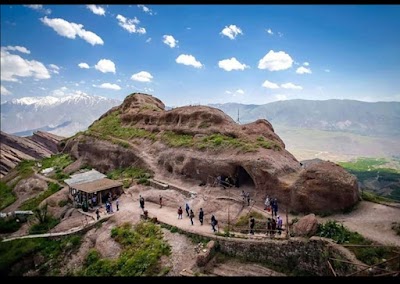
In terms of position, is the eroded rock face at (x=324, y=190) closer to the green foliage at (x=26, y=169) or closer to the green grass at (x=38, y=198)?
the green grass at (x=38, y=198)

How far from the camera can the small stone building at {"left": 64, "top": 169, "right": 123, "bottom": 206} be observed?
115ft

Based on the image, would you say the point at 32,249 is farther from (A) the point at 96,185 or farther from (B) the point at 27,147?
(B) the point at 27,147

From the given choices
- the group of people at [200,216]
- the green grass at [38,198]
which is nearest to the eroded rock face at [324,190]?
the group of people at [200,216]

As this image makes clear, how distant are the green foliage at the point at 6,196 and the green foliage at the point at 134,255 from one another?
75.9 feet

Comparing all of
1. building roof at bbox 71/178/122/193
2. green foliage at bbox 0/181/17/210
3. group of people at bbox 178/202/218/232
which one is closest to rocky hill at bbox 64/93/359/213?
building roof at bbox 71/178/122/193

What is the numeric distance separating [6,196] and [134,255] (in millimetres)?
31144

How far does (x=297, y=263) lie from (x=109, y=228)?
1613 cm

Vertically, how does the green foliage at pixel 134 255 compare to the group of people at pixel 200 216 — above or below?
below

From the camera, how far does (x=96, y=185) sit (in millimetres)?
36062

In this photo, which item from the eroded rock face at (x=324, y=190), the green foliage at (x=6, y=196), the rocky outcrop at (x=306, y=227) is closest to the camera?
the rocky outcrop at (x=306, y=227)

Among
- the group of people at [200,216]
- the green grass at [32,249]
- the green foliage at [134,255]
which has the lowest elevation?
the green grass at [32,249]

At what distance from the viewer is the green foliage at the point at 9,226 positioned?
3538 cm
